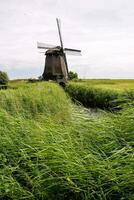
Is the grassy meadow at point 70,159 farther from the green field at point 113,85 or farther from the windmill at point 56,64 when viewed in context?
the windmill at point 56,64

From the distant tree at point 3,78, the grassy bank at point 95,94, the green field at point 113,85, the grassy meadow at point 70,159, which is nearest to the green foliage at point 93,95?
the grassy bank at point 95,94

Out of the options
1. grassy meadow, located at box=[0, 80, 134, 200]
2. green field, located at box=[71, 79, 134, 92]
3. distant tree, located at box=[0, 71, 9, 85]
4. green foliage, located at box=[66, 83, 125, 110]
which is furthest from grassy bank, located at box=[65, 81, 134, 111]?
grassy meadow, located at box=[0, 80, 134, 200]

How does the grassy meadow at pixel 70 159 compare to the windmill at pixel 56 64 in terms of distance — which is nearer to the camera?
the grassy meadow at pixel 70 159

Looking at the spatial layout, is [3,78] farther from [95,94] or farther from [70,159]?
[70,159]

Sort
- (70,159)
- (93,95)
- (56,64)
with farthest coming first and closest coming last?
(56,64) < (93,95) < (70,159)

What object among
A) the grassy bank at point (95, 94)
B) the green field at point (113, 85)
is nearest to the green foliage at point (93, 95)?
the grassy bank at point (95, 94)

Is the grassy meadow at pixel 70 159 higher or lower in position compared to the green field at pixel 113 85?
higher

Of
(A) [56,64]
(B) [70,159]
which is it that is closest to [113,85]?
(A) [56,64]

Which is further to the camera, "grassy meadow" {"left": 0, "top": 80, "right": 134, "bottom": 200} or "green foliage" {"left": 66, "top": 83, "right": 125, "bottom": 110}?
"green foliage" {"left": 66, "top": 83, "right": 125, "bottom": 110}

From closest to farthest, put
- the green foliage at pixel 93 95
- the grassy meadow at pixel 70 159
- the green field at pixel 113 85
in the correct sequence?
the grassy meadow at pixel 70 159 → the green foliage at pixel 93 95 → the green field at pixel 113 85

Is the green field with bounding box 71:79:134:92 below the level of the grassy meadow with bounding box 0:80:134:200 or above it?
below

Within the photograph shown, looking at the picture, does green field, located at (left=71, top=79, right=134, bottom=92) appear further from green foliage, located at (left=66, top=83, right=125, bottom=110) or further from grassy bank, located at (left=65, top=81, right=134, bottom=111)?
green foliage, located at (left=66, top=83, right=125, bottom=110)

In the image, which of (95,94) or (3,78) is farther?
(3,78)

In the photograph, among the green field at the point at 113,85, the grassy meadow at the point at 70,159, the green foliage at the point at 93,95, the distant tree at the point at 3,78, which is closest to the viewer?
the grassy meadow at the point at 70,159
